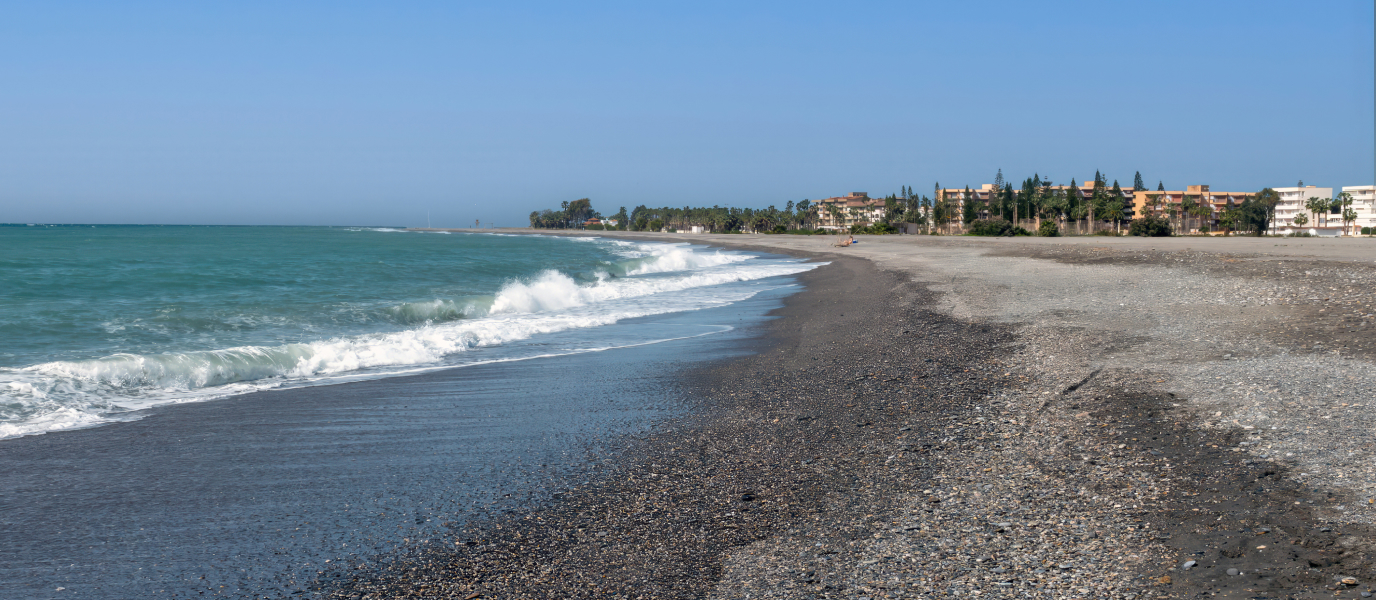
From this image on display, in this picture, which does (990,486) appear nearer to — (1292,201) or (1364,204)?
(1364,204)

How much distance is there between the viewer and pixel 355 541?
4402 mm

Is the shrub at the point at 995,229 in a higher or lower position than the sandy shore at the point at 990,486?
higher

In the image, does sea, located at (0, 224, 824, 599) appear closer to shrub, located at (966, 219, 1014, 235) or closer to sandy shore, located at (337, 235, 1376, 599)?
sandy shore, located at (337, 235, 1376, 599)

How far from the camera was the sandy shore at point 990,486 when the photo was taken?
3691 millimetres

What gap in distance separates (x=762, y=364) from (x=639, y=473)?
4.78m

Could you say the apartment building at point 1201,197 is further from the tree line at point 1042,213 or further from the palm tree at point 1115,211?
the palm tree at point 1115,211

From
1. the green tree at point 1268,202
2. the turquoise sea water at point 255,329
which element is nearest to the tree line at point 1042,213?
the green tree at point 1268,202

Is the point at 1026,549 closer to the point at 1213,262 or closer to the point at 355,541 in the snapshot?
the point at 355,541

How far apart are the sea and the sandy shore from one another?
0.71m

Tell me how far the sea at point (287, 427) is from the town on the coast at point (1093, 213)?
7634cm

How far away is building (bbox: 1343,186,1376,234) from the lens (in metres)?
127

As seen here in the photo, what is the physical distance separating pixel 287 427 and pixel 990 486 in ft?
19.7

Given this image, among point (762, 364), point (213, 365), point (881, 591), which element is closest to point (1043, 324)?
point (762, 364)

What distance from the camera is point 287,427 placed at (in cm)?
714
